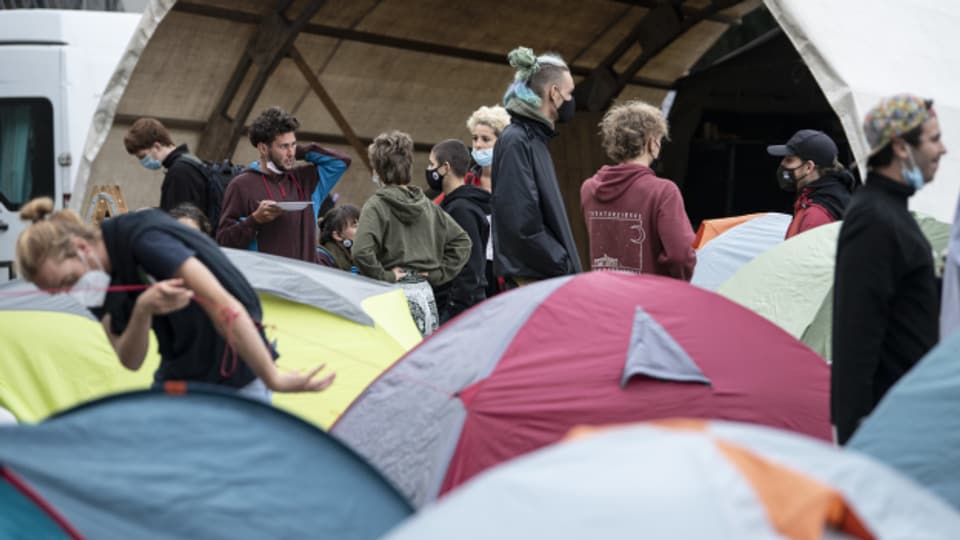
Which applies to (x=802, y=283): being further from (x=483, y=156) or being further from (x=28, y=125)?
(x=28, y=125)

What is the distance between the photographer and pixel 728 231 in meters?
8.16

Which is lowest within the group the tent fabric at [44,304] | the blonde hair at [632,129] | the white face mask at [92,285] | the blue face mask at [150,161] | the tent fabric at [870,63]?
the tent fabric at [44,304]

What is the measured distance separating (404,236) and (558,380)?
2.92 metres

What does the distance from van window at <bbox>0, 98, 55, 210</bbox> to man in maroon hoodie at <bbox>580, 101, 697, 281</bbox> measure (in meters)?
6.58

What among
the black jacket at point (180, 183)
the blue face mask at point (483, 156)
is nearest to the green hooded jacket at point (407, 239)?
the blue face mask at point (483, 156)

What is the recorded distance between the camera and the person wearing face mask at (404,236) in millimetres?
7258

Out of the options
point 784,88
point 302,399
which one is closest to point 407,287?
point 302,399

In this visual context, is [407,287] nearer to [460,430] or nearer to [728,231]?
[728,231]

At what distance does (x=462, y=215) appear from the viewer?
25.9 ft

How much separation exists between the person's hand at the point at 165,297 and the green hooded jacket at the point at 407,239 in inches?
131

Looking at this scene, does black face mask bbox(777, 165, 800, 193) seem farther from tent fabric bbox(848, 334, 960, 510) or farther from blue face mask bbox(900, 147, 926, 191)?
tent fabric bbox(848, 334, 960, 510)

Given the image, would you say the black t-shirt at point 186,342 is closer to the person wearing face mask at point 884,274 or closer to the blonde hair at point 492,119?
the person wearing face mask at point 884,274

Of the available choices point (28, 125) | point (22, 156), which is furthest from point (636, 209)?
point (22, 156)

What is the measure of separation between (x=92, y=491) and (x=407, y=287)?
4.04 m
